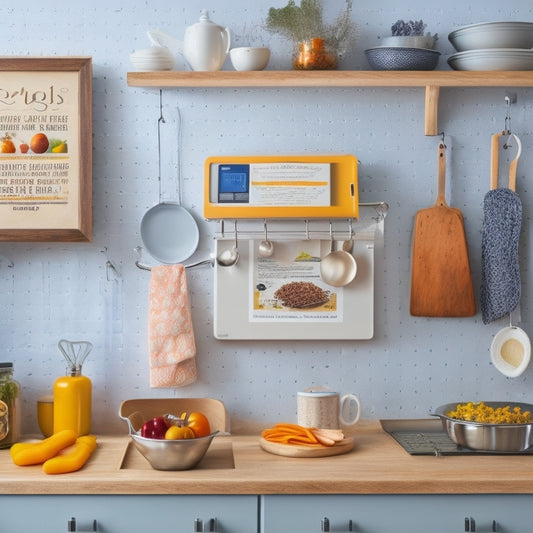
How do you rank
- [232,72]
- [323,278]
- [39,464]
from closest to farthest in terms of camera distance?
[39,464], [232,72], [323,278]

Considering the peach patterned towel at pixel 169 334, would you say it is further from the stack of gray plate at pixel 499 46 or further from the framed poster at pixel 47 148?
the stack of gray plate at pixel 499 46

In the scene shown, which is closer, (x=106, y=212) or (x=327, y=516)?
(x=327, y=516)

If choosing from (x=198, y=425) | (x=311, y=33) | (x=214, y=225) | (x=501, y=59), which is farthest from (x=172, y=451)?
(x=501, y=59)

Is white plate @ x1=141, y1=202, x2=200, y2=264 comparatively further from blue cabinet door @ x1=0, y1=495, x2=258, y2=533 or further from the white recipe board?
blue cabinet door @ x1=0, y1=495, x2=258, y2=533

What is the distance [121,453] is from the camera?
2.27m

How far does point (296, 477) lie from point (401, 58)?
118cm

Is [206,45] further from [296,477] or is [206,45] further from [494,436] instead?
[494,436]

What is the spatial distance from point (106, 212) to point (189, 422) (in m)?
0.72

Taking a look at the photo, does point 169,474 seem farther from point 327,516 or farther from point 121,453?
point 327,516

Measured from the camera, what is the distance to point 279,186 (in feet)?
8.24

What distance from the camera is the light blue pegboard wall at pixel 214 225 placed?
258 cm

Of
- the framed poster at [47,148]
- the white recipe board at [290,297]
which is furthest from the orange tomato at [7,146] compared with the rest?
the white recipe board at [290,297]

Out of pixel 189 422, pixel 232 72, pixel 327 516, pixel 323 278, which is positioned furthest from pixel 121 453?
pixel 232 72

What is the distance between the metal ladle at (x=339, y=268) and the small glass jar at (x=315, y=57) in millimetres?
539
